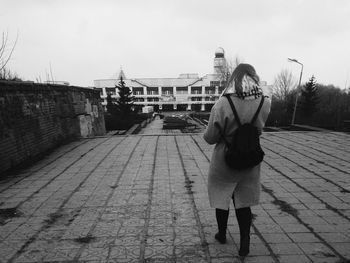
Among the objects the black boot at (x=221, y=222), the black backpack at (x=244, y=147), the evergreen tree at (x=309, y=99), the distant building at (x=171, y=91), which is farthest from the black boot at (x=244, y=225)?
the distant building at (x=171, y=91)

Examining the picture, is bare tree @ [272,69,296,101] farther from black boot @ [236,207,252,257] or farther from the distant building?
black boot @ [236,207,252,257]

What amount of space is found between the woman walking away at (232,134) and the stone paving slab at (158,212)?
55 centimetres

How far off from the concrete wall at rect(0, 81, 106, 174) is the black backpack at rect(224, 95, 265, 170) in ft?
16.1

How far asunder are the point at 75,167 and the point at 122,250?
11.5ft

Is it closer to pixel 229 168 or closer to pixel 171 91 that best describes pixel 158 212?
pixel 229 168

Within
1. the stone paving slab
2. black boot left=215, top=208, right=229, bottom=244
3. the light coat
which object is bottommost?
the stone paving slab

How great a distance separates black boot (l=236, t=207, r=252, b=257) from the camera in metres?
2.29

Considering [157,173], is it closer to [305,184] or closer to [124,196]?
[124,196]

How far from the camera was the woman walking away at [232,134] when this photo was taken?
6.89 ft

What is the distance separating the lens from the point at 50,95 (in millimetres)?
8016

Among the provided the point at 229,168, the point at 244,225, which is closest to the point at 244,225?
the point at 244,225

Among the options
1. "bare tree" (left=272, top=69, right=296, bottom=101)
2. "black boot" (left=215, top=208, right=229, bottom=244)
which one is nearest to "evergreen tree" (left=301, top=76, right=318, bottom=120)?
"bare tree" (left=272, top=69, right=296, bottom=101)

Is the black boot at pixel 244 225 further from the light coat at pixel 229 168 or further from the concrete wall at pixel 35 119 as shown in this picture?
the concrete wall at pixel 35 119

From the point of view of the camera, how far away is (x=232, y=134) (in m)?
2.15
